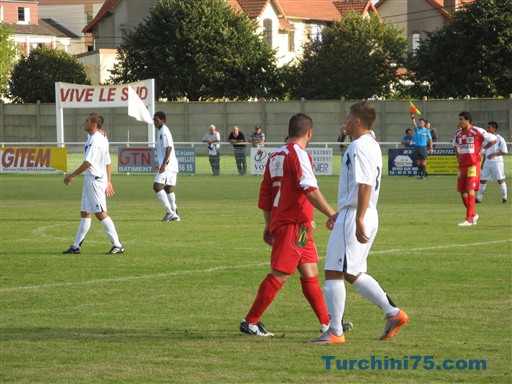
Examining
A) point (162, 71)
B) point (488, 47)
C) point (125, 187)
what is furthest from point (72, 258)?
point (162, 71)

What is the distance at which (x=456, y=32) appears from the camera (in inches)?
2496

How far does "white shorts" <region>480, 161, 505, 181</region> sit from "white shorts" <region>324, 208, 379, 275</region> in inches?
746

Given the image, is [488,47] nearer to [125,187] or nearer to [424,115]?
[424,115]

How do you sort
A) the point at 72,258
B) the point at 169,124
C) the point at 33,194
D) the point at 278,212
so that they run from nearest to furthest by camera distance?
1. the point at 278,212
2. the point at 72,258
3. the point at 33,194
4. the point at 169,124

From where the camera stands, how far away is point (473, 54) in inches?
2479

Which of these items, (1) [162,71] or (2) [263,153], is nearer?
(2) [263,153]

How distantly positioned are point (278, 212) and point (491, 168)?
62.0ft

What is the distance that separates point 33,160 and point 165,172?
1936cm

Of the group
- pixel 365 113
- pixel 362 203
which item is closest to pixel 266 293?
pixel 362 203

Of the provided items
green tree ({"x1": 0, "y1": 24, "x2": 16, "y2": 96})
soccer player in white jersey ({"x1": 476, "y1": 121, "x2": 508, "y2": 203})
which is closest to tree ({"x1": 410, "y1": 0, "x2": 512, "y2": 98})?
green tree ({"x1": 0, "y1": 24, "x2": 16, "y2": 96})

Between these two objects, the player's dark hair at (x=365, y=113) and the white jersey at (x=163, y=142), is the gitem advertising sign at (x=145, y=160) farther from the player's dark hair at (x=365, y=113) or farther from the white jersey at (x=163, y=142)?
the player's dark hair at (x=365, y=113)

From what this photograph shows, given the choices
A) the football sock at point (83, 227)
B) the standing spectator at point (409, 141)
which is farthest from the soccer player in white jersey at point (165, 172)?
the standing spectator at point (409, 141)

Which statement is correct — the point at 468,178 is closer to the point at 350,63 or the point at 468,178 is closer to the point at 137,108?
the point at 137,108

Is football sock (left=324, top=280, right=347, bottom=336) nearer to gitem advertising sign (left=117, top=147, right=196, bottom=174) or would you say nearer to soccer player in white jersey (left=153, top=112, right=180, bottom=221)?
soccer player in white jersey (left=153, top=112, right=180, bottom=221)
